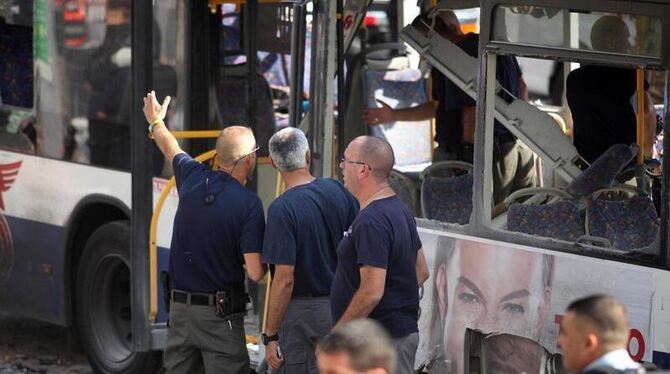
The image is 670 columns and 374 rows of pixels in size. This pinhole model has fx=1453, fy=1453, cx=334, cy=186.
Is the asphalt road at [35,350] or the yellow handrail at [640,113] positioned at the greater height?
the yellow handrail at [640,113]

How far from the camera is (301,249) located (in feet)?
20.9

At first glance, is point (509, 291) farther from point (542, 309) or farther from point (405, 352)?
point (405, 352)

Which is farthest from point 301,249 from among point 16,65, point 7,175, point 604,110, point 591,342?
point 16,65

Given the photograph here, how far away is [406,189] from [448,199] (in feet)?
1.26

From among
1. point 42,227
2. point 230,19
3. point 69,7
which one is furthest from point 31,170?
point 230,19

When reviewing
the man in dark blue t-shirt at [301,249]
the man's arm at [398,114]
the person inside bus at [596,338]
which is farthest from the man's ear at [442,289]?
the person inside bus at [596,338]

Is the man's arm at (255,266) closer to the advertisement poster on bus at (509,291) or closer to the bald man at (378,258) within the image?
the bald man at (378,258)

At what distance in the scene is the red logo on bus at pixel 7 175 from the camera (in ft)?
32.8

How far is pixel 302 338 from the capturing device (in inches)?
253

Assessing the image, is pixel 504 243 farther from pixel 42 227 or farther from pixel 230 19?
pixel 42 227

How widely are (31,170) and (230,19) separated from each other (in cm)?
188

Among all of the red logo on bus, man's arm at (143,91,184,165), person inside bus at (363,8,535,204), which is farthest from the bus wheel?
man's arm at (143,91,184,165)

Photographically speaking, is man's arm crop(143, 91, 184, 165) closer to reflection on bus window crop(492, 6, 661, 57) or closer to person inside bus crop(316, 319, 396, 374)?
reflection on bus window crop(492, 6, 661, 57)

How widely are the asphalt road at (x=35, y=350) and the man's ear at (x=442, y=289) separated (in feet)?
12.2
